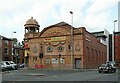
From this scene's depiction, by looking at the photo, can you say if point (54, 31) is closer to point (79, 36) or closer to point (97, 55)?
point (79, 36)

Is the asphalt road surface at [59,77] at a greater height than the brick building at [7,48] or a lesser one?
lesser

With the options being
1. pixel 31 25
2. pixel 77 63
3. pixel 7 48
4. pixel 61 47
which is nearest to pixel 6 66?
pixel 61 47

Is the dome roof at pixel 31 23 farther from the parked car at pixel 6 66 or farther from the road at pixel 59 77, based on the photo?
the road at pixel 59 77

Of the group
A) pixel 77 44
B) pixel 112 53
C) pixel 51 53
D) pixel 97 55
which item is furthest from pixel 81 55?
pixel 112 53

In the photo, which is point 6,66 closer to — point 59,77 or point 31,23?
point 31,23

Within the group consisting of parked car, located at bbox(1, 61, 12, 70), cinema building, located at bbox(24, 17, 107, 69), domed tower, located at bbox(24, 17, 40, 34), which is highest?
domed tower, located at bbox(24, 17, 40, 34)

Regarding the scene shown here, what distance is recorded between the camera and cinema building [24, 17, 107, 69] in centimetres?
6116

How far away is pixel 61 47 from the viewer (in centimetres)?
6397

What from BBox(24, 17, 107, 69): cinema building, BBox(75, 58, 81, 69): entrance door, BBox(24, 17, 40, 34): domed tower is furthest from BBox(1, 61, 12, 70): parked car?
BBox(24, 17, 40, 34): domed tower

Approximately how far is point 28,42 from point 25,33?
3.75 meters

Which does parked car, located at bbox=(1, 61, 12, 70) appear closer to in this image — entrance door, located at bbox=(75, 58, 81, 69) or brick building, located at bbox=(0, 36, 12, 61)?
entrance door, located at bbox=(75, 58, 81, 69)

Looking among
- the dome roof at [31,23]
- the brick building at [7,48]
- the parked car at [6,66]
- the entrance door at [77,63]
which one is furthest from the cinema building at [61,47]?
the brick building at [7,48]

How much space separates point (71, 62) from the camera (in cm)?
6100

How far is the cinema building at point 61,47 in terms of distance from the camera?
201 ft
